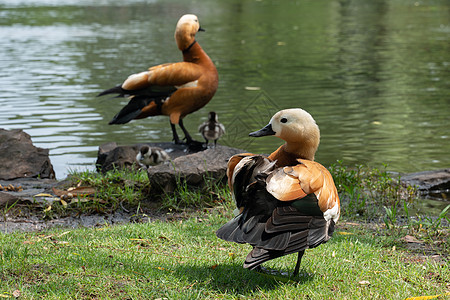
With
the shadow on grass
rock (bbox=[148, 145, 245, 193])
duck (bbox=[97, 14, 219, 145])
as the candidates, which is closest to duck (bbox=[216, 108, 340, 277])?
the shadow on grass

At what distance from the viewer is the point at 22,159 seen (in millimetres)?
9062

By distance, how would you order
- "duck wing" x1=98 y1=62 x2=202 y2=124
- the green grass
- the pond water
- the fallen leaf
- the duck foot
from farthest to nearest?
1. the pond water
2. "duck wing" x1=98 y1=62 x2=202 y2=124
3. the fallen leaf
4. the duck foot
5. the green grass

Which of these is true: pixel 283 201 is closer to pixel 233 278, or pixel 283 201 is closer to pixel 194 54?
pixel 233 278

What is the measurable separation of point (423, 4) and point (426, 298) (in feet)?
134

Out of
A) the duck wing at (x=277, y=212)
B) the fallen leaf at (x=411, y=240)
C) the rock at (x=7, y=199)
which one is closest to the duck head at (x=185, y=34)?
the rock at (x=7, y=199)

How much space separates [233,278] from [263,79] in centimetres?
1295

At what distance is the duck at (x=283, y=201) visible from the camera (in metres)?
4.06

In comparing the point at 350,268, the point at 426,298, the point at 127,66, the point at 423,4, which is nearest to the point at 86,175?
the point at 350,268

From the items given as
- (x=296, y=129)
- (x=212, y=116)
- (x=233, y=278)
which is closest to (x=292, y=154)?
(x=296, y=129)

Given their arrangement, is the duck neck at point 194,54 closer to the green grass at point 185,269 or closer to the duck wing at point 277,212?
the green grass at point 185,269

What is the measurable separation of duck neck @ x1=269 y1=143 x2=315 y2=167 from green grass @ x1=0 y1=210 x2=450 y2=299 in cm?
89

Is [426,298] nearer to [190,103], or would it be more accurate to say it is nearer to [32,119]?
[190,103]

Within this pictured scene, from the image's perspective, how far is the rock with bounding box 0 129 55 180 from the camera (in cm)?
893

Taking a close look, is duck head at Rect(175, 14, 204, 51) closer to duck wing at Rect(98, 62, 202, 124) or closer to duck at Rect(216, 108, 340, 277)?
duck wing at Rect(98, 62, 202, 124)
